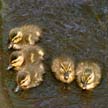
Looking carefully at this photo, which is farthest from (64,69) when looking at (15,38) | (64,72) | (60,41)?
(15,38)

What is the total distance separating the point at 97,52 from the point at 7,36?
82 centimetres

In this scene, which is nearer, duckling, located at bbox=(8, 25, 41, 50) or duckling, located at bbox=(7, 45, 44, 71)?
duckling, located at bbox=(7, 45, 44, 71)

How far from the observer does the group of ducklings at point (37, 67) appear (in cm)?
466

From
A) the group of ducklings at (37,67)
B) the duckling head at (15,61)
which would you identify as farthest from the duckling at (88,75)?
the duckling head at (15,61)

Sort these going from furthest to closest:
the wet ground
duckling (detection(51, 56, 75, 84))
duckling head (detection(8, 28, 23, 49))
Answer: duckling head (detection(8, 28, 23, 49))
duckling (detection(51, 56, 75, 84))
the wet ground

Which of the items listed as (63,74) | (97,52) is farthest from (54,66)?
(97,52)

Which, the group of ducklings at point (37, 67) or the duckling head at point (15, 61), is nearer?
the group of ducklings at point (37, 67)

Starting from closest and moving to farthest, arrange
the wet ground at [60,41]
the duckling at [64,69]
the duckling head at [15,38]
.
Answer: the wet ground at [60,41] → the duckling at [64,69] → the duckling head at [15,38]

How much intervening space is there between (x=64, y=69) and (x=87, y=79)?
0.22 metres

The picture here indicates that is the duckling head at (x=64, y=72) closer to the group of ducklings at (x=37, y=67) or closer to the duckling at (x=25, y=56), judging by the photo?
the group of ducklings at (x=37, y=67)

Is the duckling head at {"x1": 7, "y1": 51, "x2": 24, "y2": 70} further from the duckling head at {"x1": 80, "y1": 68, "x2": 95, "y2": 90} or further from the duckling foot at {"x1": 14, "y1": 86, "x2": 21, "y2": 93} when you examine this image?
the duckling head at {"x1": 80, "y1": 68, "x2": 95, "y2": 90}

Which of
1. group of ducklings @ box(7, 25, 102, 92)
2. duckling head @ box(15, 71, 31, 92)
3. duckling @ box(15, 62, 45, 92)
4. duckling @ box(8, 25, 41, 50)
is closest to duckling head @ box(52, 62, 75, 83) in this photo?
group of ducklings @ box(7, 25, 102, 92)

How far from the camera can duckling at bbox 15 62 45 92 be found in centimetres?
465

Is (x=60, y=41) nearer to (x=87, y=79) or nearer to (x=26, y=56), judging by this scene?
(x=26, y=56)
